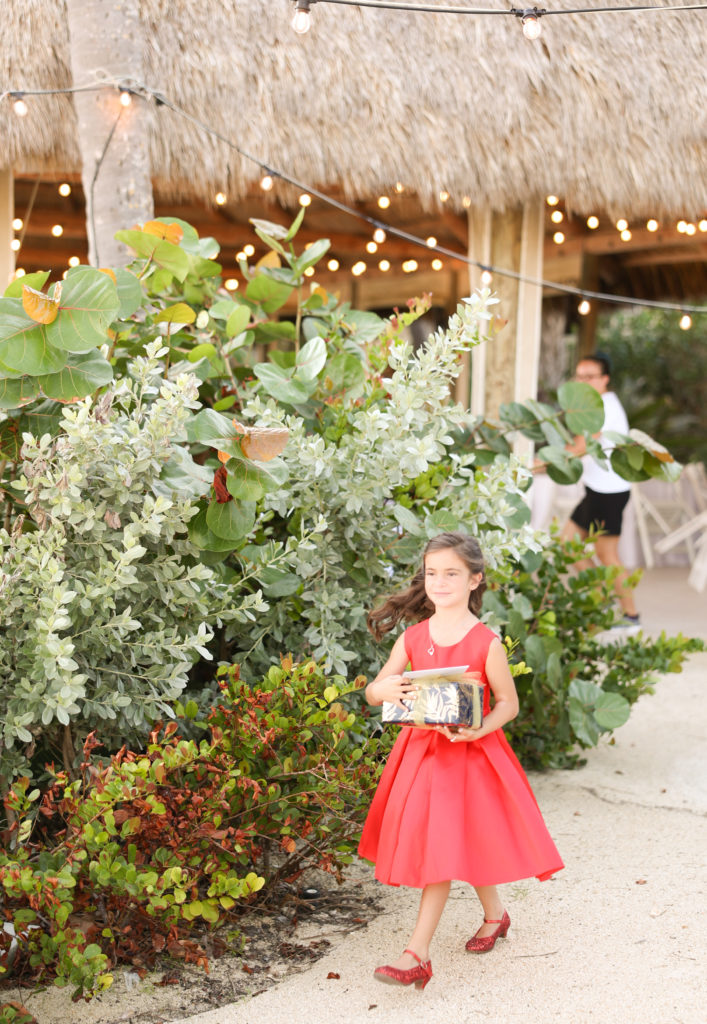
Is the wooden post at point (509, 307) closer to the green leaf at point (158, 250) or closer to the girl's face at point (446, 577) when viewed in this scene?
the green leaf at point (158, 250)

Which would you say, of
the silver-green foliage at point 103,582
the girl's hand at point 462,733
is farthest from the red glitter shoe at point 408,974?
the silver-green foliage at point 103,582

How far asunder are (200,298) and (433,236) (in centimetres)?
516

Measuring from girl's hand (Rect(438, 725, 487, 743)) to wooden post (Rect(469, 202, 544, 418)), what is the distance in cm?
349

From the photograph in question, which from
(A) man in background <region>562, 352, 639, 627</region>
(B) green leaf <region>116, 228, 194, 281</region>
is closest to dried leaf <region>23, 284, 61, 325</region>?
(B) green leaf <region>116, 228, 194, 281</region>

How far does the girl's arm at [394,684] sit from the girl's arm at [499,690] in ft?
0.48

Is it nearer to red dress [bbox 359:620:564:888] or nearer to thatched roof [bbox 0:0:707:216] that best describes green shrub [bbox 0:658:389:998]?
red dress [bbox 359:620:564:888]

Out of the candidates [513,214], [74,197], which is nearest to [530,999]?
[513,214]

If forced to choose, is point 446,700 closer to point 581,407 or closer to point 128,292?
point 128,292

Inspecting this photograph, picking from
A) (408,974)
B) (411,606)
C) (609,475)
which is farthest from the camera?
(609,475)

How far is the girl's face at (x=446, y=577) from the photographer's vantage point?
1852 mm

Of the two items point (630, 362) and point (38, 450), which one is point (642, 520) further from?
point (38, 450)

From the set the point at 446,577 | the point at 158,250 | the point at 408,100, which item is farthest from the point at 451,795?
the point at 408,100

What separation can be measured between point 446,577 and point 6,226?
11.7 ft

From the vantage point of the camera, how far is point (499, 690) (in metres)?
1.84
